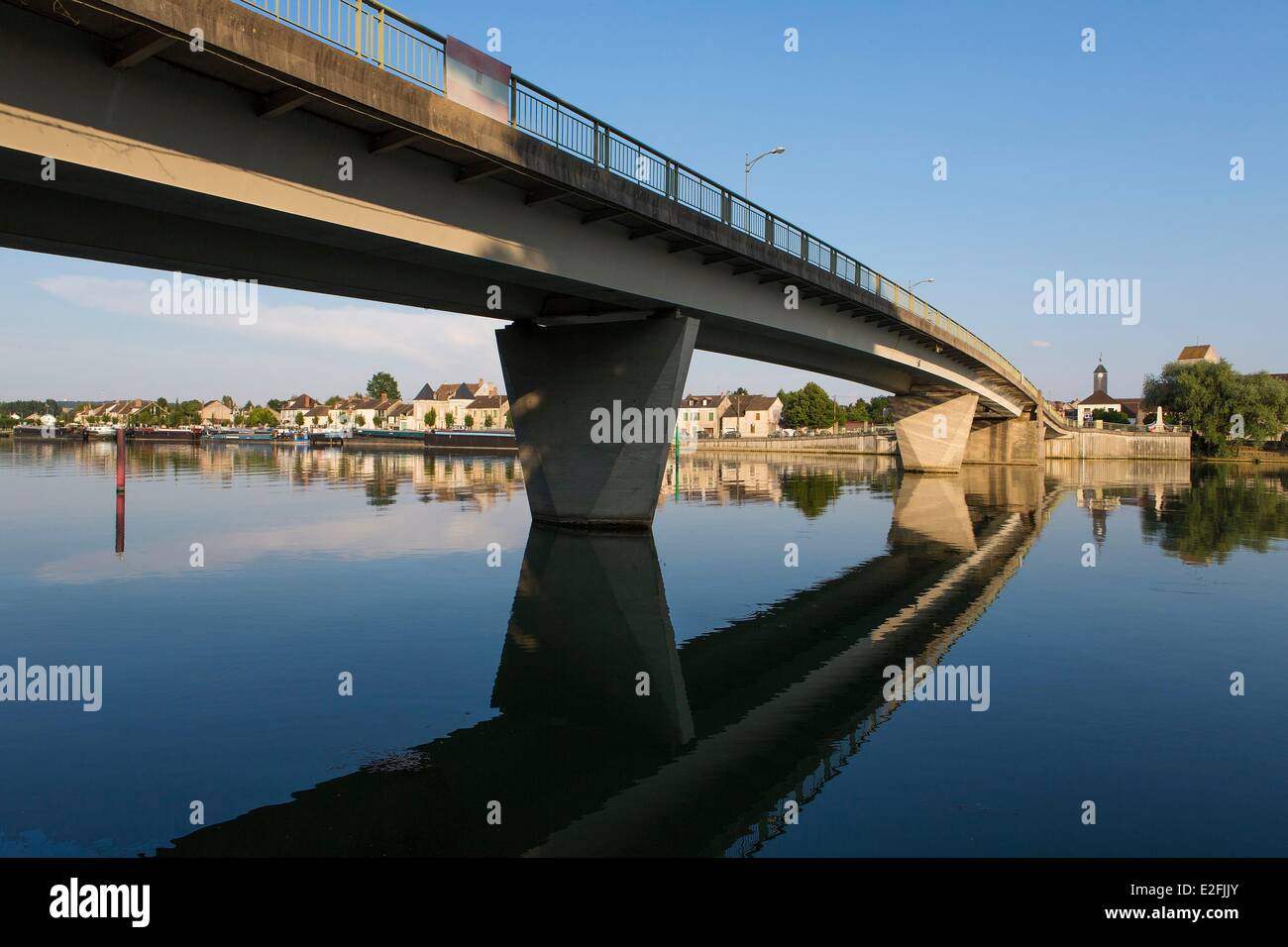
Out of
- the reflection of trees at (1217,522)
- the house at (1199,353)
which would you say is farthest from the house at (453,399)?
the reflection of trees at (1217,522)

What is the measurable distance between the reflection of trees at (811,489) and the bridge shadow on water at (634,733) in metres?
17.3

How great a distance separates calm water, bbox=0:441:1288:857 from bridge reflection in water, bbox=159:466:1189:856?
0.04 meters

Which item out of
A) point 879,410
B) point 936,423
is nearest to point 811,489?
point 936,423

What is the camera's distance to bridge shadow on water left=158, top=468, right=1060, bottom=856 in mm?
6523

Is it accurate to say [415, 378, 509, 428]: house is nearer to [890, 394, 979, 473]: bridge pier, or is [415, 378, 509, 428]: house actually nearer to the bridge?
[890, 394, 979, 473]: bridge pier

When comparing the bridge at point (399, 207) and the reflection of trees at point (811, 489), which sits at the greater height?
the bridge at point (399, 207)

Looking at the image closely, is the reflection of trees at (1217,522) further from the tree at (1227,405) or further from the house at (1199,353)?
the house at (1199,353)

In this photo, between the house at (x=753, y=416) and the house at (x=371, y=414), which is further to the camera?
the house at (x=371, y=414)

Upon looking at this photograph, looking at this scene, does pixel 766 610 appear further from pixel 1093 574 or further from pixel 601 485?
pixel 601 485

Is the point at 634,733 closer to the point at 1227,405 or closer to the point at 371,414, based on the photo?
the point at 1227,405

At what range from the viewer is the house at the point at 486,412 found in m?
167

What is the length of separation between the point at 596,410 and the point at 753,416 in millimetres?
141540

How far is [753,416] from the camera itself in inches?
6447

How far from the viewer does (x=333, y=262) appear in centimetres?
1752
